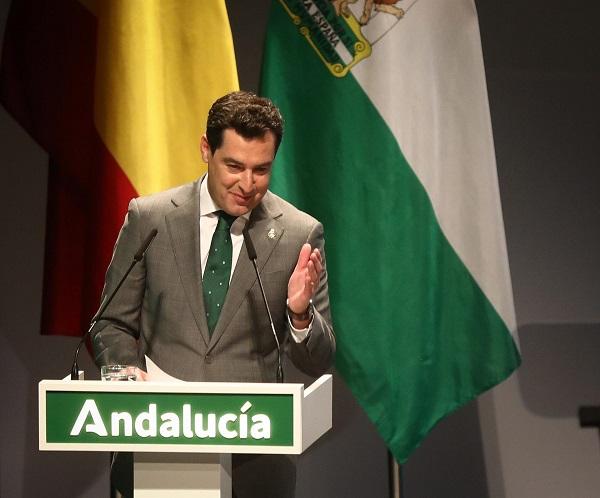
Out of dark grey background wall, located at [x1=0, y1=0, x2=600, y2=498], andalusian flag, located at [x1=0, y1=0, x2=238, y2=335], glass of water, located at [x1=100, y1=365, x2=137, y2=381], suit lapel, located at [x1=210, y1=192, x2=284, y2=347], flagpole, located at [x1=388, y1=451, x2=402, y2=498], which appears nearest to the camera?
glass of water, located at [x1=100, y1=365, x2=137, y2=381]

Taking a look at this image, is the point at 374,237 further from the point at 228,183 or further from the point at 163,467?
the point at 163,467

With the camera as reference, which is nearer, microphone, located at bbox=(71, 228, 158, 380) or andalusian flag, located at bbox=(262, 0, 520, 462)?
microphone, located at bbox=(71, 228, 158, 380)

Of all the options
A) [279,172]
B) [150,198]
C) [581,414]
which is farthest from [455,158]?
[581,414]

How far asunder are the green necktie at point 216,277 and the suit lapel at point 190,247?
2 centimetres

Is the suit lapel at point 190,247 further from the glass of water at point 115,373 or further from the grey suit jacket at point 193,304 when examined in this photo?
the glass of water at point 115,373

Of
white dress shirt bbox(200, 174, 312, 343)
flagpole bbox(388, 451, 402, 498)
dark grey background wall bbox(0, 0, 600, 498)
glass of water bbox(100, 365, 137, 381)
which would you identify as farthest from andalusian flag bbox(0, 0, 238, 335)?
glass of water bbox(100, 365, 137, 381)

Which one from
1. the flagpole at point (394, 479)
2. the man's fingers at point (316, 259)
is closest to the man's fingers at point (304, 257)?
the man's fingers at point (316, 259)

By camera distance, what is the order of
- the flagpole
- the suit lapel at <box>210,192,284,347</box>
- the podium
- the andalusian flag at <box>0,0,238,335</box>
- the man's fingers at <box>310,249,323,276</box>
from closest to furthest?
the podium, the man's fingers at <box>310,249,323,276</box>, the suit lapel at <box>210,192,284,347</box>, the andalusian flag at <box>0,0,238,335</box>, the flagpole

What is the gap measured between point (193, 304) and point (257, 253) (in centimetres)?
16

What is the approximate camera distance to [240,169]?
6.90 ft

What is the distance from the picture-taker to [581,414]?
1.49m

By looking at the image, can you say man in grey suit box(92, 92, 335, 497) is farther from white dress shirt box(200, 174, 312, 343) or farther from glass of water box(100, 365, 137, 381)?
glass of water box(100, 365, 137, 381)

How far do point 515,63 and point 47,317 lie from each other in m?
1.87

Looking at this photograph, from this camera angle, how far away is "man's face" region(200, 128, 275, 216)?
2.09 metres
